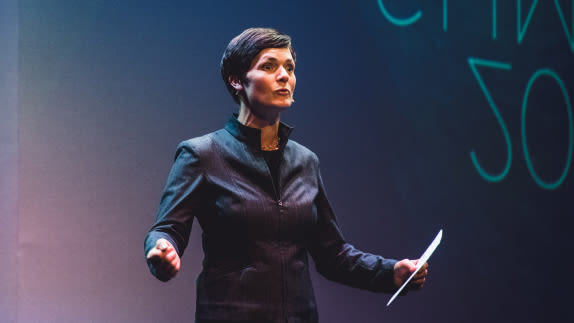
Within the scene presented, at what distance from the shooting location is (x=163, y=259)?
4.23ft

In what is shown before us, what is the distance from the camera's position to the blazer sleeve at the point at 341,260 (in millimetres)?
1650

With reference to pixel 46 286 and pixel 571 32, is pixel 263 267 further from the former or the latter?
pixel 571 32

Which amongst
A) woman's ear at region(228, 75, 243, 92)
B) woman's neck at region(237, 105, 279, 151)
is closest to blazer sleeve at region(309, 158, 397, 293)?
woman's neck at region(237, 105, 279, 151)

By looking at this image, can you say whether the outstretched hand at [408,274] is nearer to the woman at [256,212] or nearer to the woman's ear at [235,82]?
the woman at [256,212]

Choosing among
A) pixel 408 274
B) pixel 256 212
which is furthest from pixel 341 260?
pixel 256 212

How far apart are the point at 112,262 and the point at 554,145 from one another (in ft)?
7.33

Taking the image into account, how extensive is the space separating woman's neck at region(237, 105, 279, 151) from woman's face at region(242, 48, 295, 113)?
1.0 inches

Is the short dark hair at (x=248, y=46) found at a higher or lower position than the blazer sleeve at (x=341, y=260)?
higher

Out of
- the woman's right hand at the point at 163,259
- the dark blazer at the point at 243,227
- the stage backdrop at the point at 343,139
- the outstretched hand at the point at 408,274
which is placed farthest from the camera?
the stage backdrop at the point at 343,139

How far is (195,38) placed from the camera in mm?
2289

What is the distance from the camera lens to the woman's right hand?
4.22 ft

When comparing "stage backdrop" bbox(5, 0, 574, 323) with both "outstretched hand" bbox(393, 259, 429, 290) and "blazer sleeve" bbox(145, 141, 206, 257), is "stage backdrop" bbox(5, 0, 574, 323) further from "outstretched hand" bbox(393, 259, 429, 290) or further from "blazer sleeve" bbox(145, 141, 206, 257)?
"outstretched hand" bbox(393, 259, 429, 290)

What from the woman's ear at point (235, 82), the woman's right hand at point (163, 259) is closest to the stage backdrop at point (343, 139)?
the woman's ear at point (235, 82)

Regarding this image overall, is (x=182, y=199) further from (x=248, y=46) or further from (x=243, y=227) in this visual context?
(x=248, y=46)
